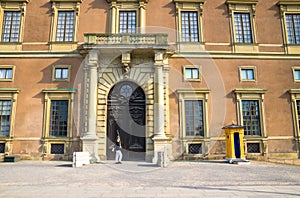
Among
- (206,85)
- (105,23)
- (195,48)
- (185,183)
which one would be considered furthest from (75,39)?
(185,183)

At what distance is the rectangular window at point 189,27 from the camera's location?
20.4 m

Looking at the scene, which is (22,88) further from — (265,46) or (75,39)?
(265,46)

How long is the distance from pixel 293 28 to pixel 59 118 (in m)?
21.1

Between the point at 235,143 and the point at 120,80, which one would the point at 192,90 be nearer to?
the point at 235,143

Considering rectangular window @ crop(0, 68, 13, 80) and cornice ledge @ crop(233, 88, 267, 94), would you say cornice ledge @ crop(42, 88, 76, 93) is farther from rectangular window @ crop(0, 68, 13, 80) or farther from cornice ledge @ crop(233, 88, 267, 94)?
cornice ledge @ crop(233, 88, 267, 94)

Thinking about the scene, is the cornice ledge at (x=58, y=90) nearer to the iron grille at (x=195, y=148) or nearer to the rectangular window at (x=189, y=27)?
the rectangular window at (x=189, y=27)

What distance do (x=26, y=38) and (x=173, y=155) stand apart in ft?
49.8

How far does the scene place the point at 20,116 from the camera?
1867cm

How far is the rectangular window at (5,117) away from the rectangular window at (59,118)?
131 inches

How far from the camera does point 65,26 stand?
2022 centimetres

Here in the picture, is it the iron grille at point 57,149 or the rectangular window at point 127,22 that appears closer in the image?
the iron grille at point 57,149

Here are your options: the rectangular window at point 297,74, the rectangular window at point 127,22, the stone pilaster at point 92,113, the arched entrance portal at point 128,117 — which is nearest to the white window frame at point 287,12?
the rectangular window at point 297,74

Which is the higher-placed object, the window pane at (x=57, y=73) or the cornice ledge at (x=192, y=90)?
the window pane at (x=57, y=73)

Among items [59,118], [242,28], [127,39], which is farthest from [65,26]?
[242,28]
